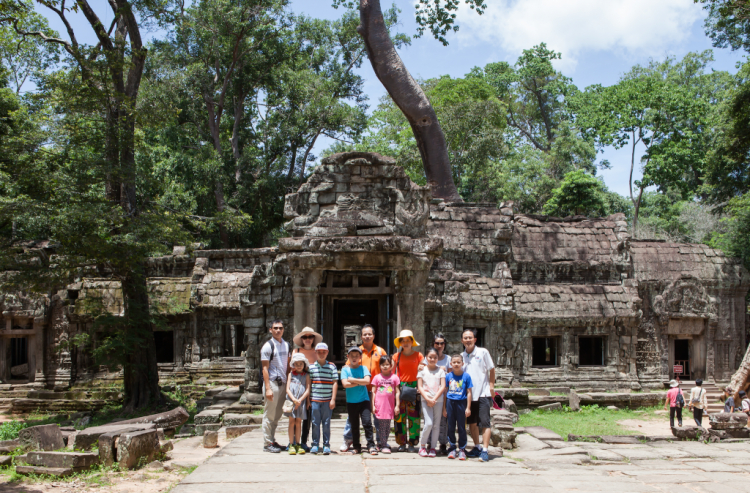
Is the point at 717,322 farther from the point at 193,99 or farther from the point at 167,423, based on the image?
the point at 193,99

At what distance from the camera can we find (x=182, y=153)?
2611 centimetres

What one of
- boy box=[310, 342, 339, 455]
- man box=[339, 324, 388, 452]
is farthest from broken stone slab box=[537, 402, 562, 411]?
boy box=[310, 342, 339, 455]

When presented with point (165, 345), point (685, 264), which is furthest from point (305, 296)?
point (685, 264)

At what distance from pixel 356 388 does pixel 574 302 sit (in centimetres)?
1241

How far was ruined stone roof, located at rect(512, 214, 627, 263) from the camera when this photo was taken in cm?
1938

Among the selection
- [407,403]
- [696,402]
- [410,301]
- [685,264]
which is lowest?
[696,402]

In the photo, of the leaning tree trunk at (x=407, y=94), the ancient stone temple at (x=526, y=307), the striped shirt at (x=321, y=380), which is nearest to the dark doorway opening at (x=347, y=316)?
the ancient stone temple at (x=526, y=307)

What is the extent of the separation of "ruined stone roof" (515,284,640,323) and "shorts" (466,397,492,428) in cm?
1051

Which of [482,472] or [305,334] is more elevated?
[305,334]

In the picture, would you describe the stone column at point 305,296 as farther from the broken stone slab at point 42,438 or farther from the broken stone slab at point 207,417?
the broken stone slab at point 42,438

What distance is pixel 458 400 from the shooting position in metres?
7.12

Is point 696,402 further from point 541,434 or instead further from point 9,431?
point 9,431

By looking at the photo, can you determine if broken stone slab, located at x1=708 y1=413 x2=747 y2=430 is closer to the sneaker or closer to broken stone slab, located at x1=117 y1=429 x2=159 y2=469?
the sneaker

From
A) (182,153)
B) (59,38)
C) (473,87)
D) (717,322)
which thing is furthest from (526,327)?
(473,87)
